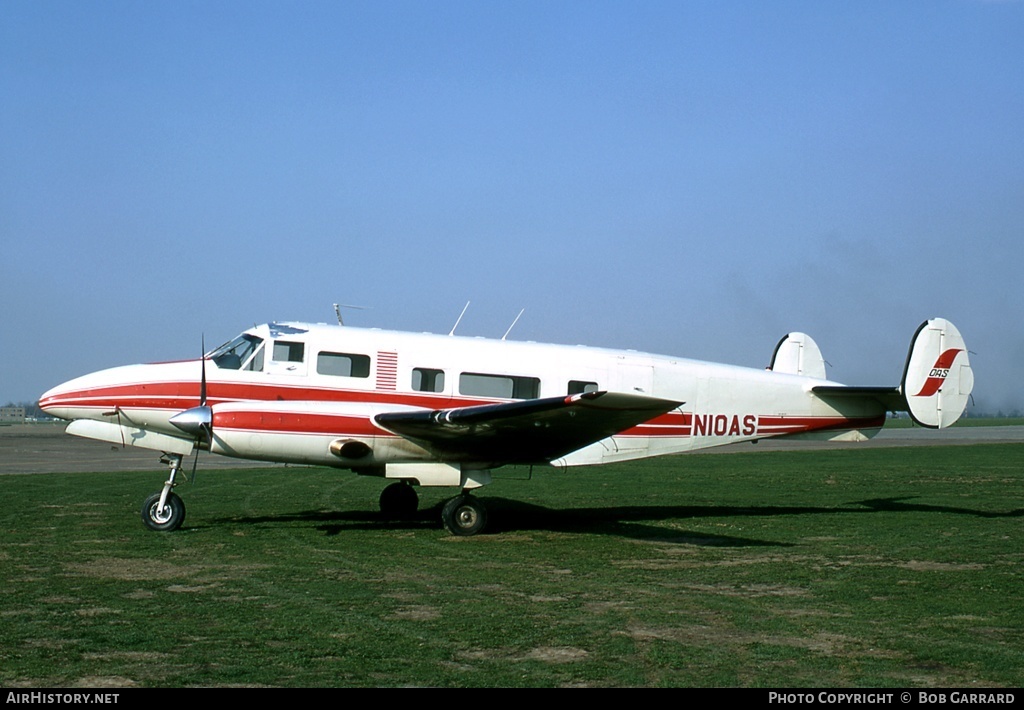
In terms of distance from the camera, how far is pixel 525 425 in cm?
1312

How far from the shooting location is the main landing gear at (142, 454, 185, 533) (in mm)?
13617

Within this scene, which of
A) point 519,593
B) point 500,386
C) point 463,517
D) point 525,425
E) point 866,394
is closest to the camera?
point 519,593

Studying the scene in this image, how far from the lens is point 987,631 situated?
7.93 meters

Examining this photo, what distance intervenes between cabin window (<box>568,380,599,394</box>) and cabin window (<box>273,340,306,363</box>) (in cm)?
432

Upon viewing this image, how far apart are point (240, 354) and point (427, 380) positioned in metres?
2.91

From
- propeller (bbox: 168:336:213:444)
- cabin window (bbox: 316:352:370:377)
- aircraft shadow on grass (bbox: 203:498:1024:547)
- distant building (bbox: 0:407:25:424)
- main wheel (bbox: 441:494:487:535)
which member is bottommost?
distant building (bbox: 0:407:25:424)

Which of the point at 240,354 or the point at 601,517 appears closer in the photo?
the point at 240,354

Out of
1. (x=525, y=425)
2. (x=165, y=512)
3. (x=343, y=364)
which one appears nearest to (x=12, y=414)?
(x=165, y=512)

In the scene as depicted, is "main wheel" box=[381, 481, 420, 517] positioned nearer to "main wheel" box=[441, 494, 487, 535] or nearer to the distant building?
"main wheel" box=[441, 494, 487, 535]

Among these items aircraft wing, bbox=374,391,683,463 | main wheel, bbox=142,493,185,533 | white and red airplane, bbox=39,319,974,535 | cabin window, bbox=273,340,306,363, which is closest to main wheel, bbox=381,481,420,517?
white and red airplane, bbox=39,319,974,535

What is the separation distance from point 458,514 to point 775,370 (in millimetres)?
7749

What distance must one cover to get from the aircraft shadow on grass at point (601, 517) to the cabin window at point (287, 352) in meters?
2.62

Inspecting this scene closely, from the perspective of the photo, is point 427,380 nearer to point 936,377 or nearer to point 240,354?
point 240,354
